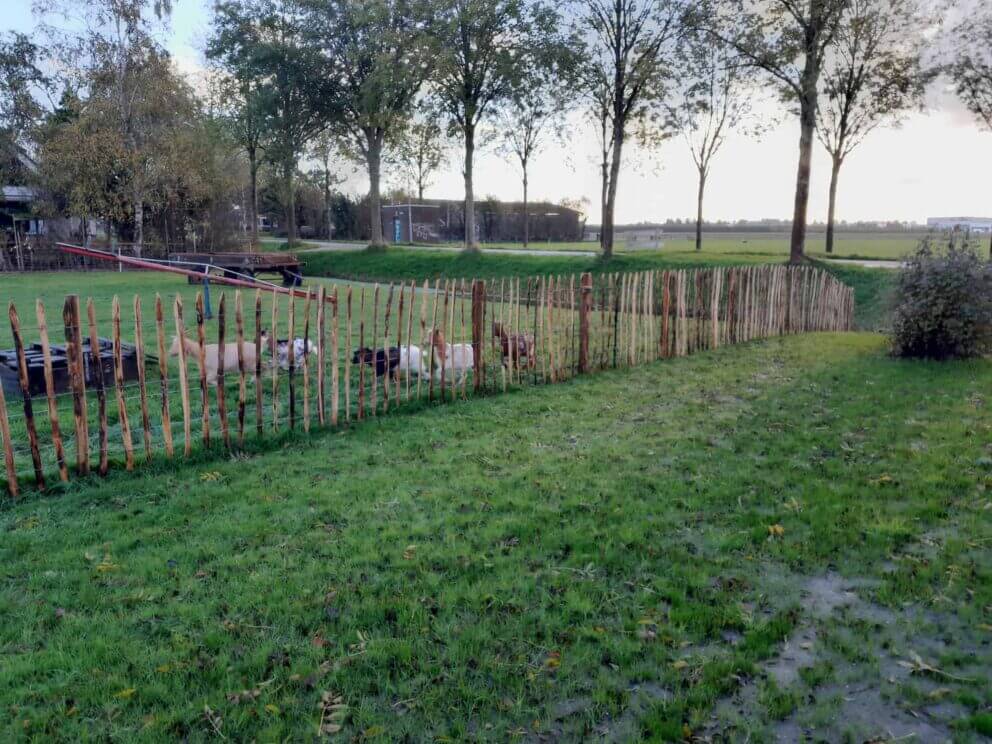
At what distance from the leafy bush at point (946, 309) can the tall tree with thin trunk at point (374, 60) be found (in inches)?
835

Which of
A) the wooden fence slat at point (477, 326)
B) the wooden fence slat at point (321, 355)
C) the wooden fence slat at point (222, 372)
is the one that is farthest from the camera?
the wooden fence slat at point (477, 326)

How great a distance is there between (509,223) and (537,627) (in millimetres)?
48139

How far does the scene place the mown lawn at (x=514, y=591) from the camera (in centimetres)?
287

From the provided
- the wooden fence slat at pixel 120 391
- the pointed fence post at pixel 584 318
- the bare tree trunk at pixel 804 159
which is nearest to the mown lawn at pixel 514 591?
the wooden fence slat at pixel 120 391

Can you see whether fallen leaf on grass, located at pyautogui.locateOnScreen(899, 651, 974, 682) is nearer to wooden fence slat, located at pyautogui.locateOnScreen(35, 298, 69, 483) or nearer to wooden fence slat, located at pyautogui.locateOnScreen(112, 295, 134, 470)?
wooden fence slat, located at pyautogui.locateOnScreen(112, 295, 134, 470)

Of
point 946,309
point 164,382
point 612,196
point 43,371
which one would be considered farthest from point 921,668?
point 612,196

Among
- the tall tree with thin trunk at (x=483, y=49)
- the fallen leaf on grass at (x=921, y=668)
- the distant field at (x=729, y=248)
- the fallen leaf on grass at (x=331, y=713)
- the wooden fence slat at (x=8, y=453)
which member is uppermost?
the tall tree with thin trunk at (x=483, y=49)

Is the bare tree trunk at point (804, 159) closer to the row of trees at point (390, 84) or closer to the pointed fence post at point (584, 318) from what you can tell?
the row of trees at point (390, 84)

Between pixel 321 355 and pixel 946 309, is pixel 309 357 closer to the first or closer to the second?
pixel 321 355

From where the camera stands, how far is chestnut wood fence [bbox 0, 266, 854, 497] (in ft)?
17.7

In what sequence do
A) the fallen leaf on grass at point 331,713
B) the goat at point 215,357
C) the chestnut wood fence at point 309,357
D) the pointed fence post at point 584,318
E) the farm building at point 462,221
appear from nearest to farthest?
the fallen leaf on grass at point 331,713 → the chestnut wood fence at point 309,357 → the goat at point 215,357 → the pointed fence post at point 584,318 → the farm building at point 462,221

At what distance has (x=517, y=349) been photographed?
856 centimetres

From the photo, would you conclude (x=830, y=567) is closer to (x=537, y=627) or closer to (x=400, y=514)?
(x=537, y=627)

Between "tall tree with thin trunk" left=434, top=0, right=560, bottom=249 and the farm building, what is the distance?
1997 centimetres
